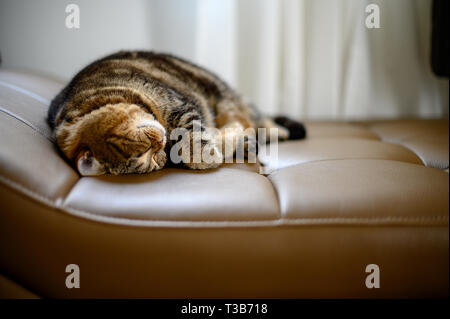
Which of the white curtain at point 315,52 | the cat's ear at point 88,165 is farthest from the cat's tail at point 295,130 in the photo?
the cat's ear at point 88,165

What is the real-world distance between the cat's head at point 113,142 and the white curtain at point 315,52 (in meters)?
1.04

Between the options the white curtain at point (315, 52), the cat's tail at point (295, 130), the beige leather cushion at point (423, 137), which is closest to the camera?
the beige leather cushion at point (423, 137)

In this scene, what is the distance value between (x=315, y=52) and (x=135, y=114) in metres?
1.33

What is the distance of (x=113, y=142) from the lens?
2.96ft

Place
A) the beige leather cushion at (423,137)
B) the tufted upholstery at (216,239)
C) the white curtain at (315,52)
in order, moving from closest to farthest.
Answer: the tufted upholstery at (216,239) < the beige leather cushion at (423,137) < the white curtain at (315,52)

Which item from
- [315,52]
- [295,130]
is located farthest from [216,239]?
[315,52]

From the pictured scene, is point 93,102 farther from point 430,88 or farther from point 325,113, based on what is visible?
point 430,88

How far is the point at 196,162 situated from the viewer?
0.97 m

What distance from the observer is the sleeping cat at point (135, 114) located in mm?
906

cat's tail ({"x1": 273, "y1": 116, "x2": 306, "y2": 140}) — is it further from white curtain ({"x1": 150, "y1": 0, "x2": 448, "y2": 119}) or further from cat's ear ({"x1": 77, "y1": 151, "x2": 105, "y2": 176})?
cat's ear ({"x1": 77, "y1": 151, "x2": 105, "y2": 176})

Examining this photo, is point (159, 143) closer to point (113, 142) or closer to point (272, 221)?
point (113, 142)

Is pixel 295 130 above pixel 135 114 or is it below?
below

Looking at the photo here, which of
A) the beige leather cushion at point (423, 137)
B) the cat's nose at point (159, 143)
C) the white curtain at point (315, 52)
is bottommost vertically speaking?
the beige leather cushion at point (423, 137)

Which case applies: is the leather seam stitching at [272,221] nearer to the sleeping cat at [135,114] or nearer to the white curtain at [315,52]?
the sleeping cat at [135,114]
